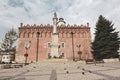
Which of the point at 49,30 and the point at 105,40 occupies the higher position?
the point at 49,30

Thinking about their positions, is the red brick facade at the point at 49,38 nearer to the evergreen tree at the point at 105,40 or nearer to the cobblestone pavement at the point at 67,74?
the evergreen tree at the point at 105,40

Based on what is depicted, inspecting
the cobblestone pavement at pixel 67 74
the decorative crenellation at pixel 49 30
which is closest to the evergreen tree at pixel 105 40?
the decorative crenellation at pixel 49 30

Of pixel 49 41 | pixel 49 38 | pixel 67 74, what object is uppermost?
pixel 49 38

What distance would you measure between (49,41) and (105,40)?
17982 mm

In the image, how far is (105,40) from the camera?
35.4 meters

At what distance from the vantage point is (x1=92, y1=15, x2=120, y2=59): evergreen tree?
111 ft

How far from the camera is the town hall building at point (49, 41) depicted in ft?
148

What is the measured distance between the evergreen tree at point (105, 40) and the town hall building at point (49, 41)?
A: 9.01m

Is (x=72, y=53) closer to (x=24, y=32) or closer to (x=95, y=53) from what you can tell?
(x=95, y=53)

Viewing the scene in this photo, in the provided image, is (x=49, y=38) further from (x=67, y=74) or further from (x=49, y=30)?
(x=67, y=74)

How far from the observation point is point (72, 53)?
45.0 meters

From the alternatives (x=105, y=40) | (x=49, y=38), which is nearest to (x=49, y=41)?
(x=49, y=38)

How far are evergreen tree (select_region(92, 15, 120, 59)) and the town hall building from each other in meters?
9.01

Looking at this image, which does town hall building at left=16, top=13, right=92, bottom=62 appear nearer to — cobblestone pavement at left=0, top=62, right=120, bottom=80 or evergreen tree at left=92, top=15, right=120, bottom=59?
evergreen tree at left=92, top=15, right=120, bottom=59
